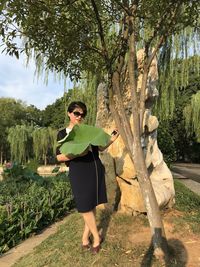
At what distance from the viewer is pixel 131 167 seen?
249 inches

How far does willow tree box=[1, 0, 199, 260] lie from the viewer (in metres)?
4.54

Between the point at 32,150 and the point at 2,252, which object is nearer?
the point at 2,252

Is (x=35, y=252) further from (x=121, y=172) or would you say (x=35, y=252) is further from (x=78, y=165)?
(x=121, y=172)

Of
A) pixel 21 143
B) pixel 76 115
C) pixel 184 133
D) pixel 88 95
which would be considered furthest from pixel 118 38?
pixel 184 133

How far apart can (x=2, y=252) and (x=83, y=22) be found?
10.1 ft

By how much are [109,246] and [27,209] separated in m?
2.04

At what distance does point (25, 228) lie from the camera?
20.2 feet

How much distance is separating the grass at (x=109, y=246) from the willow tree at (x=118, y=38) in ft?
0.98

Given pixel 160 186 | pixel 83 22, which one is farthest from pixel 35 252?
pixel 83 22

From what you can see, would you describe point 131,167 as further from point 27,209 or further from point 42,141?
point 42,141

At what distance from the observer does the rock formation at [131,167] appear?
20.4 feet

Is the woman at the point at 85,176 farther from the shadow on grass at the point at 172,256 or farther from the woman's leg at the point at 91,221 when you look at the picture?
the shadow on grass at the point at 172,256

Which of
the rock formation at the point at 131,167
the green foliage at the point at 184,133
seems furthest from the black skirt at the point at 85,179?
the green foliage at the point at 184,133

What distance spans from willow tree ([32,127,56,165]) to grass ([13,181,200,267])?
36.3 meters
